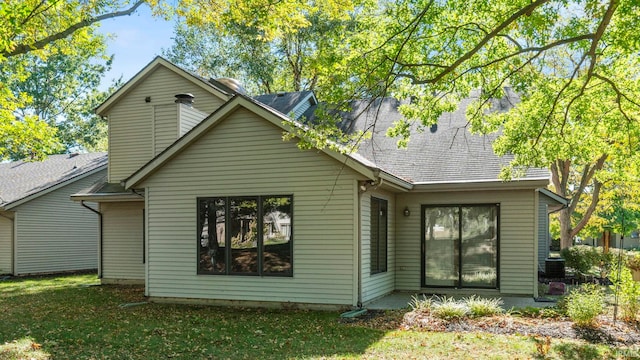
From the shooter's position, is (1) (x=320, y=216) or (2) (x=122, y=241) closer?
(1) (x=320, y=216)

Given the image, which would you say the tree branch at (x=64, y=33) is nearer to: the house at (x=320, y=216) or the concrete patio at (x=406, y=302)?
the house at (x=320, y=216)

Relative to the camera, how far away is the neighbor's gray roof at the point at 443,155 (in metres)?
12.1

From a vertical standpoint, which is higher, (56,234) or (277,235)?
(277,235)

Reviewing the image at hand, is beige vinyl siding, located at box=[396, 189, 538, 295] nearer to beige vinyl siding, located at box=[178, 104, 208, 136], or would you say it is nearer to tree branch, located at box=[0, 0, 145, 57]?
beige vinyl siding, located at box=[178, 104, 208, 136]

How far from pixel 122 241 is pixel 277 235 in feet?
23.7

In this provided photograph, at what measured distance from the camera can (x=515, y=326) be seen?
830cm

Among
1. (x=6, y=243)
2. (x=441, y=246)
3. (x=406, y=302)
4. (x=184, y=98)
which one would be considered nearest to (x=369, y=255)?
(x=406, y=302)

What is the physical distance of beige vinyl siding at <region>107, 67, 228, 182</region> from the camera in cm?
1545

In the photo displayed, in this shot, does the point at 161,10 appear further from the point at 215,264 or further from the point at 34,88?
the point at 34,88

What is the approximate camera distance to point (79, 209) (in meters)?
21.0

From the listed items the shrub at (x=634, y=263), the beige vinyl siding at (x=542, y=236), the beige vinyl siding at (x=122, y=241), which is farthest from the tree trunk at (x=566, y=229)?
the beige vinyl siding at (x=122, y=241)

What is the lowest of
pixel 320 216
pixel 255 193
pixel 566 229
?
pixel 566 229

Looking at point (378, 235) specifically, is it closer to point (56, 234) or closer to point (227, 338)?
point (227, 338)

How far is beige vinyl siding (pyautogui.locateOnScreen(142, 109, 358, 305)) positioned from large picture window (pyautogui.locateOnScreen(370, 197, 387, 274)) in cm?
120
